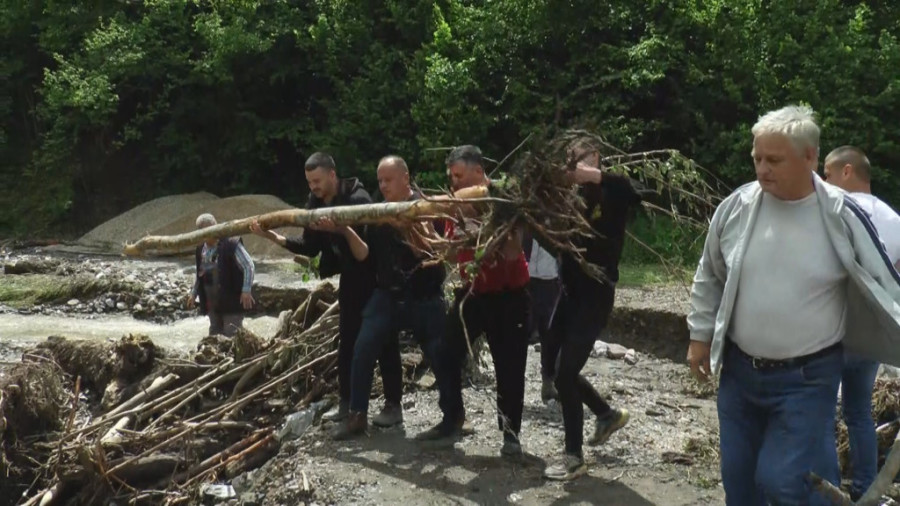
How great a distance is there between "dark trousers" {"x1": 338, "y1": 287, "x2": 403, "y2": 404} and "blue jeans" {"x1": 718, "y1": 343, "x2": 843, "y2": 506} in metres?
3.38

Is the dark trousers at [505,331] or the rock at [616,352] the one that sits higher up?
the dark trousers at [505,331]

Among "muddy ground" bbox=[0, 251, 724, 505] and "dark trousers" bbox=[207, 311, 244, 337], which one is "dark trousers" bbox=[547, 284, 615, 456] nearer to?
"muddy ground" bbox=[0, 251, 724, 505]

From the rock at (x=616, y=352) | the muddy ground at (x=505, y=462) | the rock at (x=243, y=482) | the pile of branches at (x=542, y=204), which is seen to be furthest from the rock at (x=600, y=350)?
the pile of branches at (x=542, y=204)

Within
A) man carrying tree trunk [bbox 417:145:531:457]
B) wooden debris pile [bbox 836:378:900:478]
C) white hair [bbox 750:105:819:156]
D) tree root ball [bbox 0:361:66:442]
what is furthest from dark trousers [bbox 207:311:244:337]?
white hair [bbox 750:105:819:156]

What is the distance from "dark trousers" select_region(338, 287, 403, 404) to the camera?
7.30 metres

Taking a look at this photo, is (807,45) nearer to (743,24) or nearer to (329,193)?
(743,24)

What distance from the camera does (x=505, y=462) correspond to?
6.64 m

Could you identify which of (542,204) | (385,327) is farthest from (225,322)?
(542,204)

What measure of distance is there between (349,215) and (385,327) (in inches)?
35.4

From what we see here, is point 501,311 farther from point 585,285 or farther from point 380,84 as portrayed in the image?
point 380,84

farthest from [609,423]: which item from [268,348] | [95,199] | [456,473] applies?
[95,199]

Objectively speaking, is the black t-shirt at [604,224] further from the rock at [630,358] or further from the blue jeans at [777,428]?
the rock at [630,358]

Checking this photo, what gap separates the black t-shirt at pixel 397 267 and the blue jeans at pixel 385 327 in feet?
0.21

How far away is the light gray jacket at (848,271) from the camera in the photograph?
160 inches
